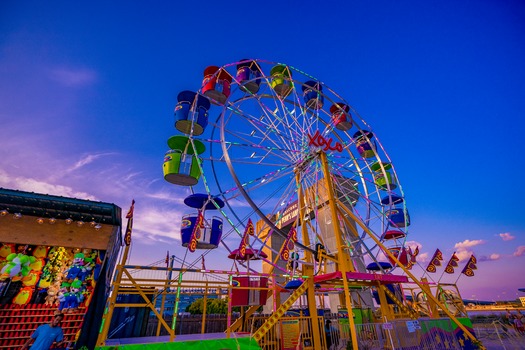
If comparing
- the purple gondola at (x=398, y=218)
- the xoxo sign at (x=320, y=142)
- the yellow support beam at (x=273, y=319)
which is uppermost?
the xoxo sign at (x=320, y=142)

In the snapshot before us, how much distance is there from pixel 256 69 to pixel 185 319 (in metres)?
16.7

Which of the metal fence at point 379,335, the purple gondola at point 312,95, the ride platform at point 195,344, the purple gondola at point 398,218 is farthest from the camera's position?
the purple gondola at point 312,95

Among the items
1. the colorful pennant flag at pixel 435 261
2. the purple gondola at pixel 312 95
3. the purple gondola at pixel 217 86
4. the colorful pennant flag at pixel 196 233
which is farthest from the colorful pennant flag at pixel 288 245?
the colorful pennant flag at pixel 435 261

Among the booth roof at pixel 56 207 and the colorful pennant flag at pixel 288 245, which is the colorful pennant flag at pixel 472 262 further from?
the booth roof at pixel 56 207

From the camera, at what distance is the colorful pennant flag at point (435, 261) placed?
16.4 m

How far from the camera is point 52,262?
33.8ft

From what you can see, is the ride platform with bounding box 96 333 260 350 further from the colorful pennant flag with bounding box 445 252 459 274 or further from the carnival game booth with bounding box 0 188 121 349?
the colorful pennant flag with bounding box 445 252 459 274

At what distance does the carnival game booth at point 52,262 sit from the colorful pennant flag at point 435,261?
18.4m

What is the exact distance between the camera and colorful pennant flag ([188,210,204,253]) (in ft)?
29.0

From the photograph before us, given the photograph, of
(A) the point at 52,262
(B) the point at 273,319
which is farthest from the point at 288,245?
(A) the point at 52,262

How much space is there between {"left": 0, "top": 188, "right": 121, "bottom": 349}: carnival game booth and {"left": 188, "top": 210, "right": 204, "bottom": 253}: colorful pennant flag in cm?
385

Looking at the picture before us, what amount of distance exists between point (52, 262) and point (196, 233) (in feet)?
20.9

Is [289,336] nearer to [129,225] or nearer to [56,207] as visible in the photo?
[129,225]

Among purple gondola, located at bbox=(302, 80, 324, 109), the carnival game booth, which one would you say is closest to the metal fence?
the carnival game booth
